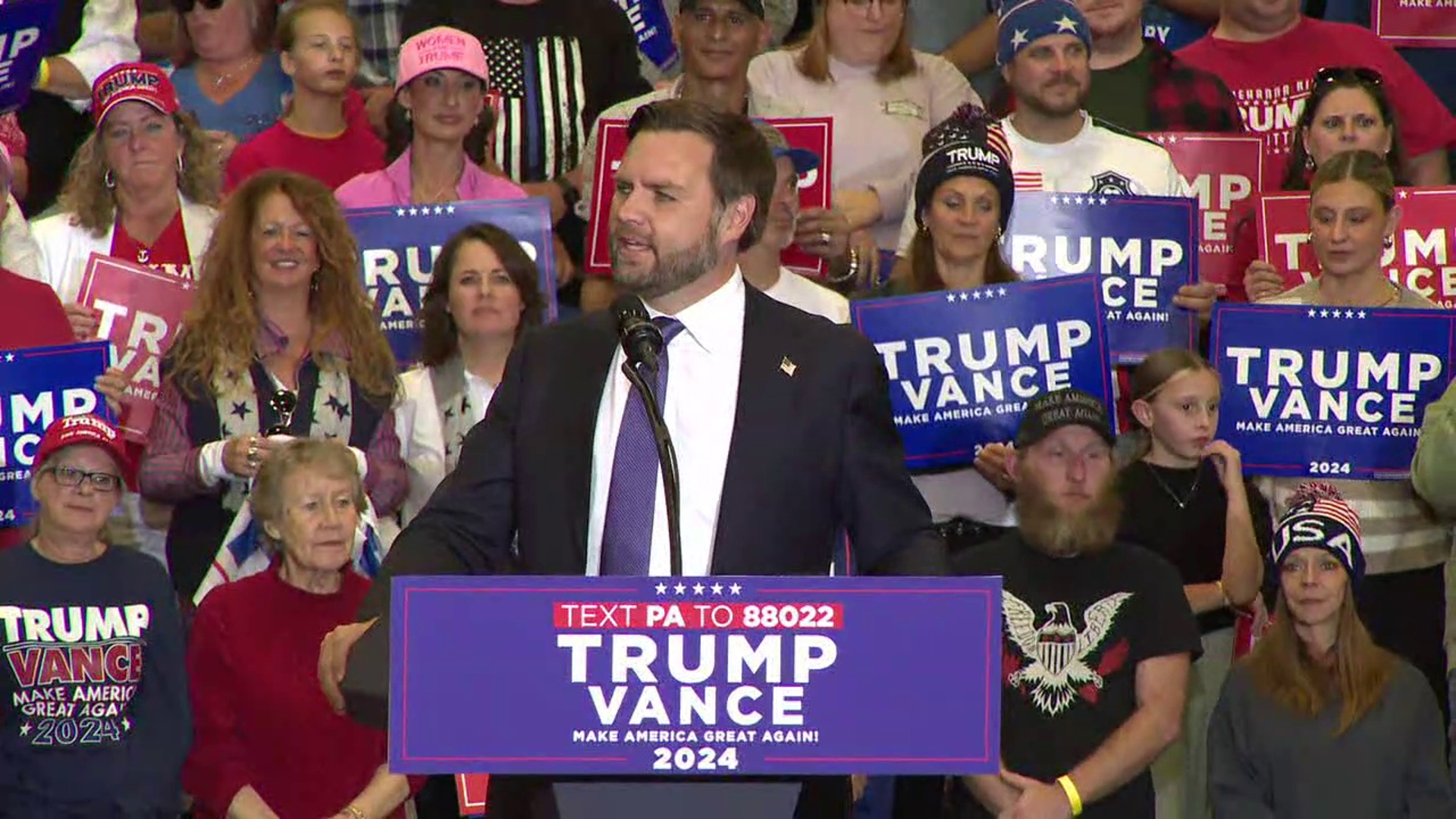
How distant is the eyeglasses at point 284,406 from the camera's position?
20.2 ft

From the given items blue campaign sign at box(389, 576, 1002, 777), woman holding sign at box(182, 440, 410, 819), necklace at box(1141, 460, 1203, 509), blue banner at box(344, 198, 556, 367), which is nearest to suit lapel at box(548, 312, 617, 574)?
blue campaign sign at box(389, 576, 1002, 777)

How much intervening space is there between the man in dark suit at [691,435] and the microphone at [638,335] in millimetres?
223

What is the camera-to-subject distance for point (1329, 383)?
6.37 metres

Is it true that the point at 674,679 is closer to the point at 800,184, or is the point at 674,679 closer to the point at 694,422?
the point at 694,422

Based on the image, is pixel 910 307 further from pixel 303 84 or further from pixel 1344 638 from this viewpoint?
pixel 303 84

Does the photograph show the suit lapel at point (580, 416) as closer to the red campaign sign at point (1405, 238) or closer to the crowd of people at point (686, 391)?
the crowd of people at point (686, 391)

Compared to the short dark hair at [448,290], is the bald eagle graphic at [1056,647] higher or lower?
lower

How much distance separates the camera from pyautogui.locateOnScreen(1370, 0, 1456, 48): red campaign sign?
898 centimetres

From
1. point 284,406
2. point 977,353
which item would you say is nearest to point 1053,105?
point 977,353

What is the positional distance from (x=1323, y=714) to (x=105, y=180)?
384 centimetres

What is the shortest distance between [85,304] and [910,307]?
2324 millimetres

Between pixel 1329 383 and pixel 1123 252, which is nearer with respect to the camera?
pixel 1329 383

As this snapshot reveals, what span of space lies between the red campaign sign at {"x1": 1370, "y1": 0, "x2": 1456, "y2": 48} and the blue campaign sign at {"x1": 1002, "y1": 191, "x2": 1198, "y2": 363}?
2784 millimetres

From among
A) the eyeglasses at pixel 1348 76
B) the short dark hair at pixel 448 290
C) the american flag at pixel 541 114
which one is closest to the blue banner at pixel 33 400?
the short dark hair at pixel 448 290
